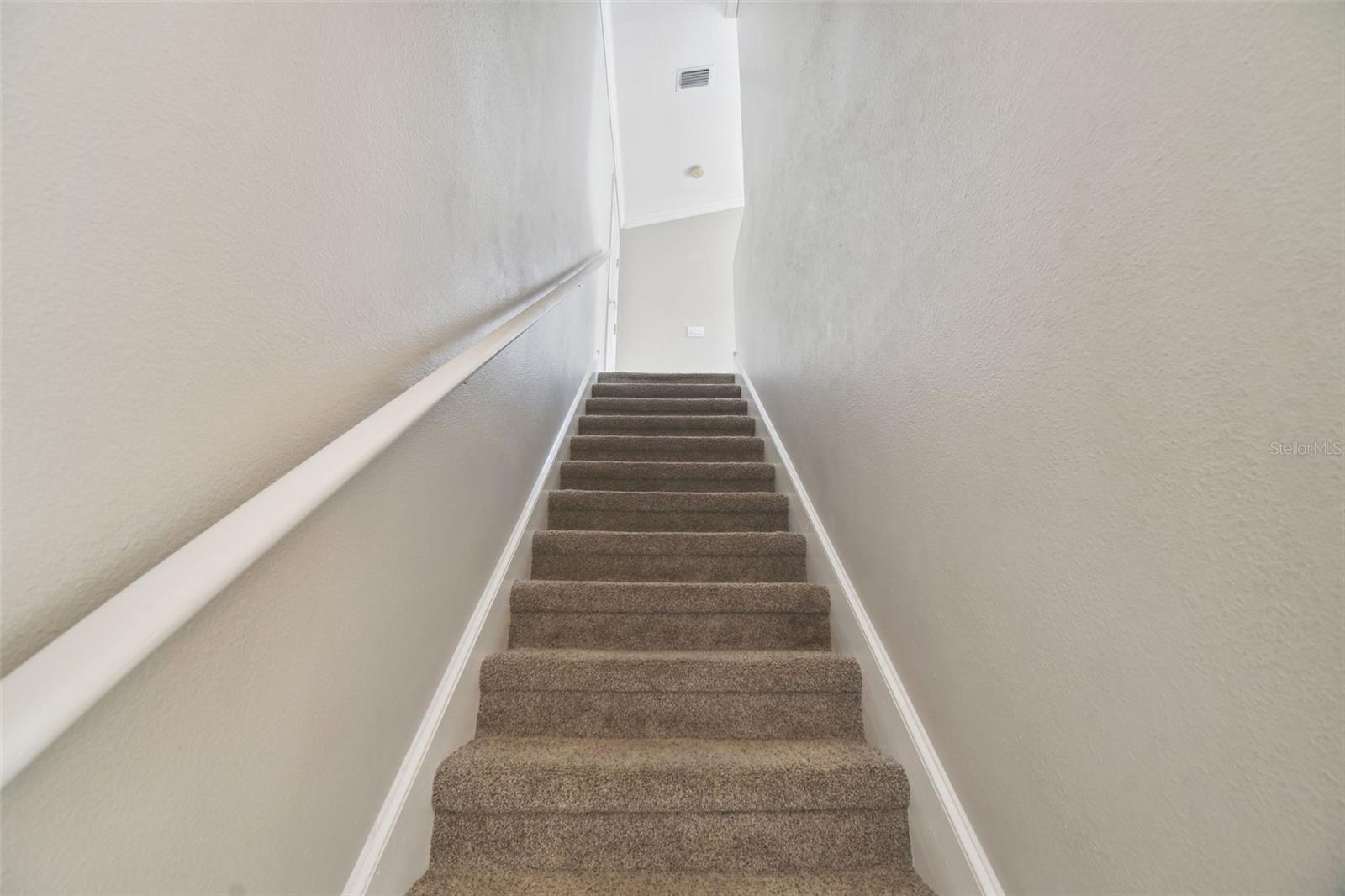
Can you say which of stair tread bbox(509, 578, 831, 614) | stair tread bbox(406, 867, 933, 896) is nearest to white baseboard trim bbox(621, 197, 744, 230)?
stair tread bbox(509, 578, 831, 614)

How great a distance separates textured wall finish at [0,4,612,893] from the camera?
16.8 inches

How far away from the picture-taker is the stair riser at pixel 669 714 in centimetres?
124

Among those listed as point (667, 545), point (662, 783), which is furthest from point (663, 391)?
point (662, 783)

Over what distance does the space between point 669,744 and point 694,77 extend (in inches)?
183

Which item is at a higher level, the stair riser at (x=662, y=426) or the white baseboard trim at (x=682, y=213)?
the white baseboard trim at (x=682, y=213)

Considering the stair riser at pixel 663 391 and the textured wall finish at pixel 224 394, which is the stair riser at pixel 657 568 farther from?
Result: the stair riser at pixel 663 391

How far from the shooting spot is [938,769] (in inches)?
39.0

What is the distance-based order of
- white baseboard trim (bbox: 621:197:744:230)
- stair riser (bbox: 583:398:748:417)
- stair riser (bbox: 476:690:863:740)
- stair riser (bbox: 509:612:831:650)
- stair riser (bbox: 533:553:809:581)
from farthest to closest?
white baseboard trim (bbox: 621:197:744:230) < stair riser (bbox: 583:398:748:417) < stair riser (bbox: 533:553:809:581) < stair riser (bbox: 509:612:831:650) < stair riser (bbox: 476:690:863:740)

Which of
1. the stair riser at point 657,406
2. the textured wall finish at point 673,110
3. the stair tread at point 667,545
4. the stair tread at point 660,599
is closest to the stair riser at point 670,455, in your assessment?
the stair riser at point 657,406

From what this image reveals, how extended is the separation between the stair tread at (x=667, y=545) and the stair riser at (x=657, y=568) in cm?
1

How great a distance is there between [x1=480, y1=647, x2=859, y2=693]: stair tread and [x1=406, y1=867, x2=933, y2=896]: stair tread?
342mm

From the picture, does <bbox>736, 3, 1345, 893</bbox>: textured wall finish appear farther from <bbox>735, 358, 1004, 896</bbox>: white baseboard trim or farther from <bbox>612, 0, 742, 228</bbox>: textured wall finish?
<bbox>612, 0, 742, 228</bbox>: textured wall finish

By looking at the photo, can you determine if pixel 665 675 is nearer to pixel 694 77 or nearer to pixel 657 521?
pixel 657 521

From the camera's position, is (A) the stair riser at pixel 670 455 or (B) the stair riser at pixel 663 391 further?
(B) the stair riser at pixel 663 391
